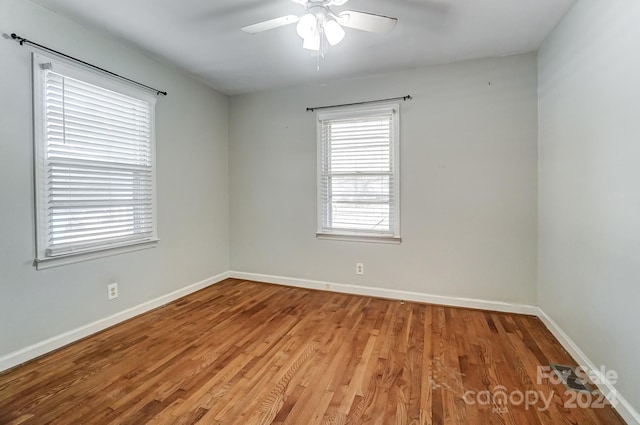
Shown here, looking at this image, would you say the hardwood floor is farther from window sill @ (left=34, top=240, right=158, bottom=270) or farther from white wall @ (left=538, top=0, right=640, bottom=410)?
window sill @ (left=34, top=240, right=158, bottom=270)

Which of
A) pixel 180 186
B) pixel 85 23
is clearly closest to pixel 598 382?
pixel 180 186

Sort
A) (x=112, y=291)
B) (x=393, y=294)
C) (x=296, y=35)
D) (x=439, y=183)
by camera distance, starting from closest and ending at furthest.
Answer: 1. (x=296, y=35)
2. (x=112, y=291)
3. (x=439, y=183)
4. (x=393, y=294)

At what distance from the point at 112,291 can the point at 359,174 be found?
2.73 metres

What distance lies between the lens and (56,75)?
2.19m

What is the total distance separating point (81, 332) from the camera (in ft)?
7.78

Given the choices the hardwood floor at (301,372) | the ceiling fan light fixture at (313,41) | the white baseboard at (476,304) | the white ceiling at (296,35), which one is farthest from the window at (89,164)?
the ceiling fan light fixture at (313,41)

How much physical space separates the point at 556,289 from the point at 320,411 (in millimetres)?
2178

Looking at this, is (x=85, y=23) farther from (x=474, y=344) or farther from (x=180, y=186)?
(x=474, y=344)

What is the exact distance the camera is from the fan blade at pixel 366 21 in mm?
1796

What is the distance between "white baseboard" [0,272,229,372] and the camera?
199cm

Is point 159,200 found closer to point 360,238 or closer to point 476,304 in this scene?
point 360,238

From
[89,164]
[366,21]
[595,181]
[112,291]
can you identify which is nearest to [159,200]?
[89,164]

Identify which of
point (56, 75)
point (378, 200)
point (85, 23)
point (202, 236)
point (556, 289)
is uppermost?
point (85, 23)

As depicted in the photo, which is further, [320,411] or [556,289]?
[556,289]
